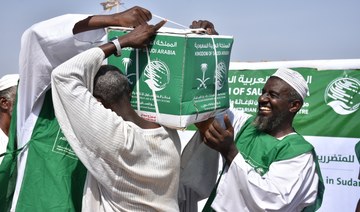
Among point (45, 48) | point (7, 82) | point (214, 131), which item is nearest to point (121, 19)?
point (45, 48)

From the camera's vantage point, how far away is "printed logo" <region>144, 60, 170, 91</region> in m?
2.74

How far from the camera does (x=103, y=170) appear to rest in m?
2.71

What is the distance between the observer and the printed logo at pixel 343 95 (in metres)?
5.76

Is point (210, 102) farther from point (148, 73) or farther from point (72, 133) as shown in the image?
point (72, 133)

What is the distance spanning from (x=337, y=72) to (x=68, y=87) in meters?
4.05

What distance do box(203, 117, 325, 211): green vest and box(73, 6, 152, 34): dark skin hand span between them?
1.21m

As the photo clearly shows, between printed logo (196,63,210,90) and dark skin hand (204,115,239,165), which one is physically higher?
printed logo (196,63,210,90)

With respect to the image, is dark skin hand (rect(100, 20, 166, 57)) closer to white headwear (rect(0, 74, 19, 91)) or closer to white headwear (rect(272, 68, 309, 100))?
white headwear (rect(272, 68, 309, 100))

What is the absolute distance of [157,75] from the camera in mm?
2762

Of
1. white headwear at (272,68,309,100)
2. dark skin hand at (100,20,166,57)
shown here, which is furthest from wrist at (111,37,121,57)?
white headwear at (272,68,309,100)

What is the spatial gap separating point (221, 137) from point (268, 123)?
696 mm

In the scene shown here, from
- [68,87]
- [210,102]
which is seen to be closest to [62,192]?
[68,87]

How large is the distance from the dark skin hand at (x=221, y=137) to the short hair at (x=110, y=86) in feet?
1.93

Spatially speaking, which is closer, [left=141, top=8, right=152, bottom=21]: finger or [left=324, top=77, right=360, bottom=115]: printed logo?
[left=141, top=8, right=152, bottom=21]: finger
